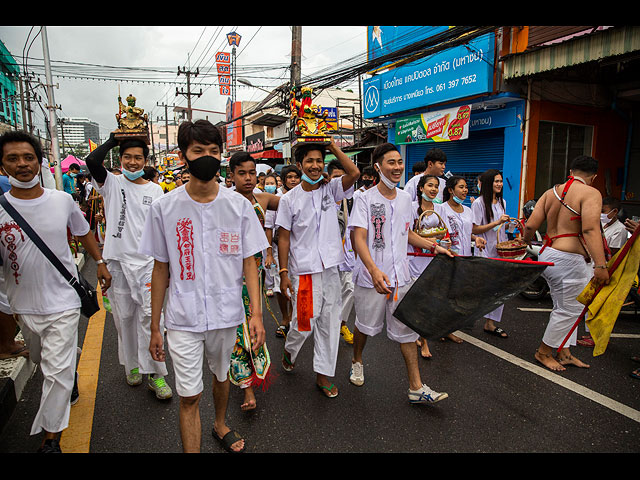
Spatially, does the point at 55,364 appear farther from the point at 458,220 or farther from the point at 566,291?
the point at 566,291

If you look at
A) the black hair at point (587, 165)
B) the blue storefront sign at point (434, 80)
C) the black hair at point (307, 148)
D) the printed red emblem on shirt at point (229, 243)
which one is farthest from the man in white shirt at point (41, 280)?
the blue storefront sign at point (434, 80)

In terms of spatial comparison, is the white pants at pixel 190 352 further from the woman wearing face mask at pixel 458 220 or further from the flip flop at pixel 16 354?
the woman wearing face mask at pixel 458 220

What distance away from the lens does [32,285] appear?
2609 mm

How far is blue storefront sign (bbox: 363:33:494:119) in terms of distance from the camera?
31.6 feet

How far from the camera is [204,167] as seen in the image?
228 cm

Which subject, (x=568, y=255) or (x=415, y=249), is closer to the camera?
(x=568, y=255)

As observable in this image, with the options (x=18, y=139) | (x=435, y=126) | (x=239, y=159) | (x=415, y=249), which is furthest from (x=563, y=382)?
(x=435, y=126)

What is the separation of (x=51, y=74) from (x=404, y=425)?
1743cm

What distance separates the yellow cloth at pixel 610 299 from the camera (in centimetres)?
340

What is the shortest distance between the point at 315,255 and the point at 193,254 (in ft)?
4.00

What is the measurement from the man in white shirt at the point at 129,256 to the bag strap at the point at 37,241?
0.65 meters
